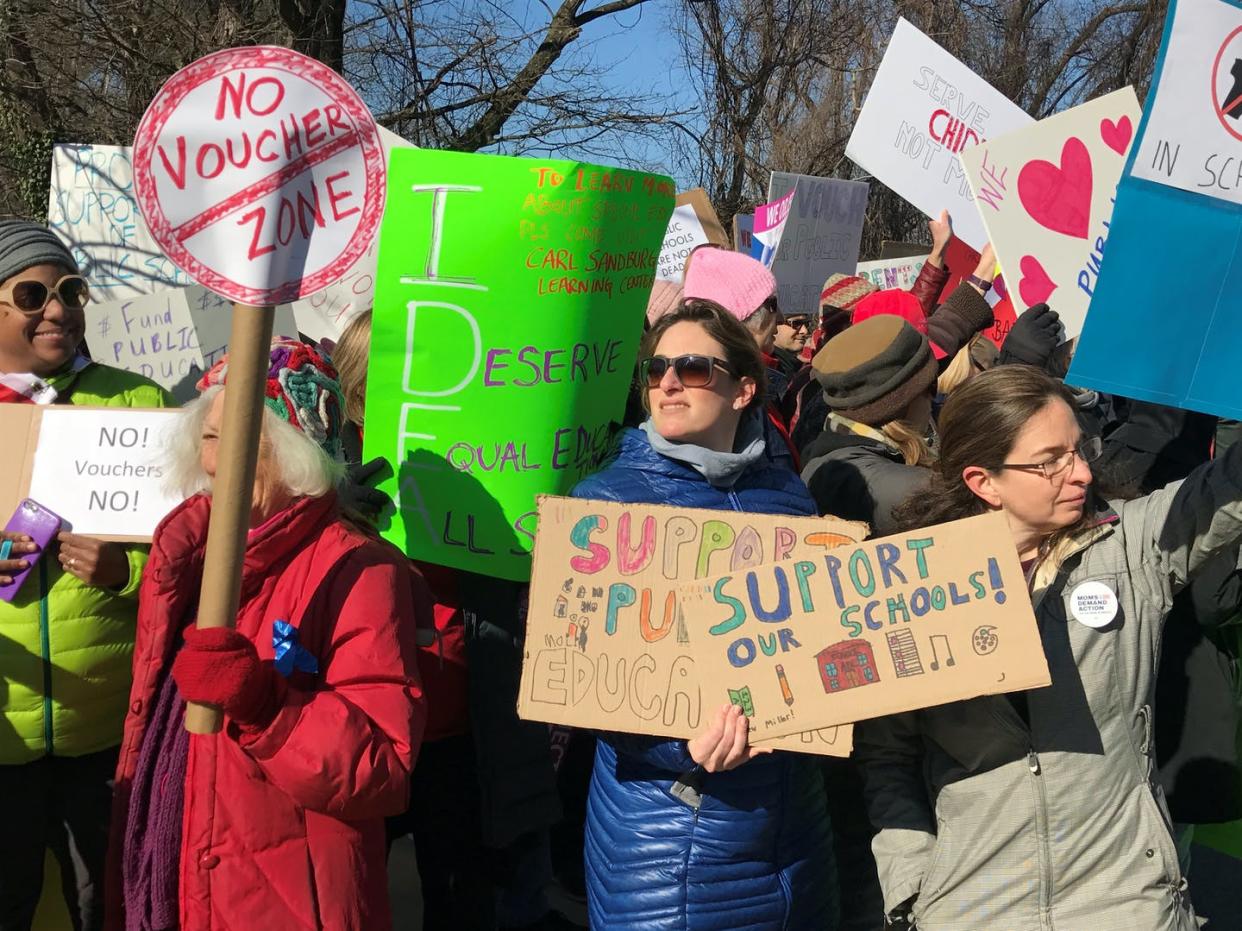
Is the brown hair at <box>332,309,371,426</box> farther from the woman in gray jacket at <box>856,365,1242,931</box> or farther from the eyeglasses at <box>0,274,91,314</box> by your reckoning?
the woman in gray jacket at <box>856,365,1242,931</box>

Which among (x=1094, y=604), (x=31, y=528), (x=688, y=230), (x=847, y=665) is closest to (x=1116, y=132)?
(x=1094, y=604)

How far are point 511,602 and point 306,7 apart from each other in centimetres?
704

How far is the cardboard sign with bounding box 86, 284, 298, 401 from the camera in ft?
15.1

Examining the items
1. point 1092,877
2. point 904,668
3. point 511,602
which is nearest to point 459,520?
point 511,602

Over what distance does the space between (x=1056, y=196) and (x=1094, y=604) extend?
2298 mm

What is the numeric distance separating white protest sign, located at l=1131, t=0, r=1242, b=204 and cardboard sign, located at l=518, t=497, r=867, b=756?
903 millimetres

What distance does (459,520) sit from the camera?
9.32 ft

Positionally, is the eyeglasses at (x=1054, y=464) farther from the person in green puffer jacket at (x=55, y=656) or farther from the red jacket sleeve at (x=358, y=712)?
the person in green puffer jacket at (x=55, y=656)

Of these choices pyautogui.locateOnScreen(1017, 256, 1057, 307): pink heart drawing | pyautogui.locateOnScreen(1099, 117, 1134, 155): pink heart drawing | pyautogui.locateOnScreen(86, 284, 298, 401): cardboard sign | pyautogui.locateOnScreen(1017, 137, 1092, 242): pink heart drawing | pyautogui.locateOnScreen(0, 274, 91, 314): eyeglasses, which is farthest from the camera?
pyautogui.locateOnScreen(86, 284, 298, 401): cardboard sign

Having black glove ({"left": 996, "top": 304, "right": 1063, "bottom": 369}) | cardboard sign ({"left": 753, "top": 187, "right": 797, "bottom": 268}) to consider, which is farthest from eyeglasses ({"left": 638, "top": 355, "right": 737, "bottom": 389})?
cardboard sign ({"left": 753, "top": 187, "right": 797, "bottom": 268})

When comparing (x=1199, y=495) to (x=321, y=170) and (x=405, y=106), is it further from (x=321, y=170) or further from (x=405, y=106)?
(x=405, y=106)

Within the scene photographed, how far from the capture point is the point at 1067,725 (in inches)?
88.3

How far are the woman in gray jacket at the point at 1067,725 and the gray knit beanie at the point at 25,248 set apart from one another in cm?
232

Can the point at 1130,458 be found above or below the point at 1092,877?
above
